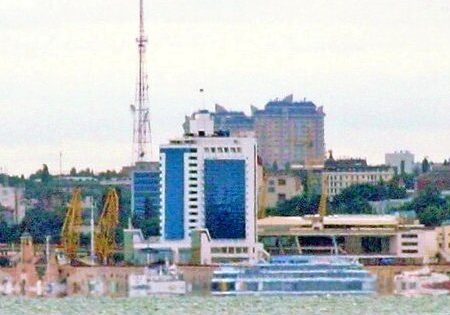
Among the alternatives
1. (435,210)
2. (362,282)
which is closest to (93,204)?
(435,210)

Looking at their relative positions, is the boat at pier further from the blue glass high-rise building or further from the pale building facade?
the pale building facade

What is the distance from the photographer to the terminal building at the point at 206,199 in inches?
4631

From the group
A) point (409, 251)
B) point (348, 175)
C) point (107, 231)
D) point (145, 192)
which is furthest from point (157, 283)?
point (348, 175)

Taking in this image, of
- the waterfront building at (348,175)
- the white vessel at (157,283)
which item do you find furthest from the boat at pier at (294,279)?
the waterfront building at (348,175)

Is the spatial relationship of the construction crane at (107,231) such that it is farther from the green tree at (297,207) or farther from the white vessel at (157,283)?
the green tree at (297,207)

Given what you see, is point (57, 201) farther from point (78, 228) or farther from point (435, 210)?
point (78, 228)

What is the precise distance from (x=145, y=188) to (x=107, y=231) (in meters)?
35.7

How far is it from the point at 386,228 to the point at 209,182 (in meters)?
9.42

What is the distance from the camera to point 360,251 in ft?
408

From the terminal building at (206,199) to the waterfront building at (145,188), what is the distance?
29.8 meters

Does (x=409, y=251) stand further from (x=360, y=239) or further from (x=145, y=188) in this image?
(x=145, y=188)

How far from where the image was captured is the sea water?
8638 cm

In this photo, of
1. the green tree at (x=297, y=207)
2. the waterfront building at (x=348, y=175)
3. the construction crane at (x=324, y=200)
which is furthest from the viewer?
the waterfront building at (x=348, y=175)

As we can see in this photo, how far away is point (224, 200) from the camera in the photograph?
390 ft
